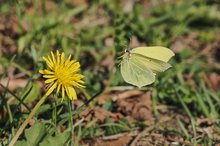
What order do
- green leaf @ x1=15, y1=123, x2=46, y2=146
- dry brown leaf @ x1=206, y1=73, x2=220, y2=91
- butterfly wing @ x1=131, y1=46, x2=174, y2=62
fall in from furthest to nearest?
dry brown leaf @ x1=206, y1=73, x2=220, y2=91, butterfly wing @ x1=131, y1=46, x2=174, y2=62, green leaf @ x1=15, y1=123, x2=46, y2=146

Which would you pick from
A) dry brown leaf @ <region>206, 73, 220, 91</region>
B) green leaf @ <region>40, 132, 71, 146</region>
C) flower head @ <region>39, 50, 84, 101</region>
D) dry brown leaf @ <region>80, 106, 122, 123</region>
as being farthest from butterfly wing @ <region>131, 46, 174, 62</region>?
dry brown leaf @ <region>206, 73, 220, 91</region>

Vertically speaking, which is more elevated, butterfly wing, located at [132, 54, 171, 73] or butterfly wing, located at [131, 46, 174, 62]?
butterfly wing, located at [131, 46, 174, 62]

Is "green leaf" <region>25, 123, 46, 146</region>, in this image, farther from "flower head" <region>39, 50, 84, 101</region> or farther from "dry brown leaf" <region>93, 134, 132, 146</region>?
"dry brown leaf" <region>93, 134, 132, 146</region>

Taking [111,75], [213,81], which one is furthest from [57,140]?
[213,81]

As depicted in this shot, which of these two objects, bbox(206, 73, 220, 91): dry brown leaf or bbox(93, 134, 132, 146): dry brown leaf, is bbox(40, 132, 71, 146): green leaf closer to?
bbox(93, 134, 132, 146): dry brown leaf

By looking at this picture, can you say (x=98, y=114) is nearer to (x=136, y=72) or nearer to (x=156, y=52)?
(x=136, y=72)

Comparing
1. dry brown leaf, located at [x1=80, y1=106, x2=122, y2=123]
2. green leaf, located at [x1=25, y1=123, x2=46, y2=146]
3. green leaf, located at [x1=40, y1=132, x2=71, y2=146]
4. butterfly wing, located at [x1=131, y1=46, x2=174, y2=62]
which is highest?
butterfly wing, located at [x1=131, y1=46, x2=174, y2=62]

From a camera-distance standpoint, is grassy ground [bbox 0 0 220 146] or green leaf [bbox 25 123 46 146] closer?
green leaf [bbox 25 123 46 146]

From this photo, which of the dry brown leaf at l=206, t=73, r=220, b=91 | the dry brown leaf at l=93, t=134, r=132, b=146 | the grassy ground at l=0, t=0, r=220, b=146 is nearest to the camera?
the grassy ground at l=0, t=0, r=220, b=146

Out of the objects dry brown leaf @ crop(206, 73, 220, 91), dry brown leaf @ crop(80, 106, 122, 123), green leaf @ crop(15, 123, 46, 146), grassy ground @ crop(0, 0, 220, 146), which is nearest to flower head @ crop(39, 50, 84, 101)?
grassy ground @ crop(0, 0, 220, 146)
